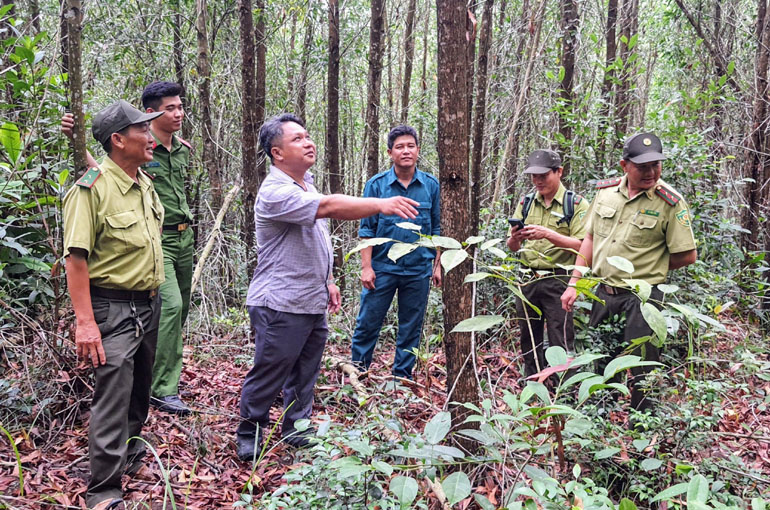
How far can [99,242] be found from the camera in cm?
283

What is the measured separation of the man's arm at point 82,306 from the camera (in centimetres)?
265

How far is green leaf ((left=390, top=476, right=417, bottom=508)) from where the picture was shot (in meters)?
1.73

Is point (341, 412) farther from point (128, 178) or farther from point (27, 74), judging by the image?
point (27, 74)

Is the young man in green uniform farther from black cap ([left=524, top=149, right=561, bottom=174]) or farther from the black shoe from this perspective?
black cap ([left=524, top=149, right=561, bottom=174])

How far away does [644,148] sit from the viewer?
11.8ft

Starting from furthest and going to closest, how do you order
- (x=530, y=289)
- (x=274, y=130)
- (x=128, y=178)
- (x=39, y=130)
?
(x=530, y=289) < (x=39, y=130) < (x=274, y=130) < (x=128, y=178)

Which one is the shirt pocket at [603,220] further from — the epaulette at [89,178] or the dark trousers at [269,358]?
the epaulette at [89,178]

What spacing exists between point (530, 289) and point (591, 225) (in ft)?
2.34

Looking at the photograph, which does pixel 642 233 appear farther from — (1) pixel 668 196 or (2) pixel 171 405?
(2) pixel 171 405

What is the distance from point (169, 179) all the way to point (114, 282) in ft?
4.85

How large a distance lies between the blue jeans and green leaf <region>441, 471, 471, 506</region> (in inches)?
104

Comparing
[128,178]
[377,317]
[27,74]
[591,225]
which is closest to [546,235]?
[591,225]

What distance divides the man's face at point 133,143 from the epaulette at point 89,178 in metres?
0.19

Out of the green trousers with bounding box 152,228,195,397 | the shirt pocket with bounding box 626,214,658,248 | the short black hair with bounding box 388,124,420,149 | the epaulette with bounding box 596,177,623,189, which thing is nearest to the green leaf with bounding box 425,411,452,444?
the shirt pocket with bounding box 626,214,658,248
